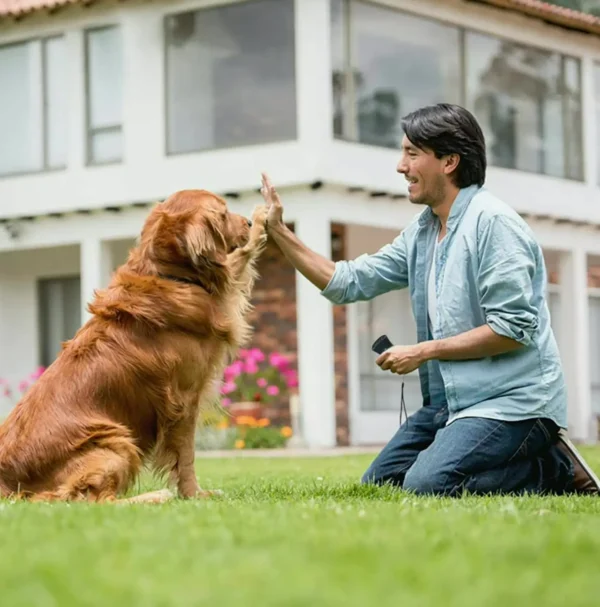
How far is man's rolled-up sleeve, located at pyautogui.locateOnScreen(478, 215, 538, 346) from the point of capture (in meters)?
5.74

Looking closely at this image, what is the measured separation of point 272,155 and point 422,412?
9541 mm

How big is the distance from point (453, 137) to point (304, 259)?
3.42ft

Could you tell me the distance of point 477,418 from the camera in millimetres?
5836

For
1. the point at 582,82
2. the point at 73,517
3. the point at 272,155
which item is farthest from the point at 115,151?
the point at 73,517

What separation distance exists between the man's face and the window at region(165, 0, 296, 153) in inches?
378

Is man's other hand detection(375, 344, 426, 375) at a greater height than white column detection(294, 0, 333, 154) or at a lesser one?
lesser

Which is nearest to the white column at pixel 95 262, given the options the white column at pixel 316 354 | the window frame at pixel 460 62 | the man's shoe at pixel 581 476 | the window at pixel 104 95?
the window at pixel 104 95

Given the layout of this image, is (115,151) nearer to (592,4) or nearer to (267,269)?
(267,269)

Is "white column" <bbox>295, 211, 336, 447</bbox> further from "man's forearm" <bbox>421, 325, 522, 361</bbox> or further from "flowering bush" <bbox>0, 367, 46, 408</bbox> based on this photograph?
"man's forearm" <bbox>421, 325, 522, 361</bbox>

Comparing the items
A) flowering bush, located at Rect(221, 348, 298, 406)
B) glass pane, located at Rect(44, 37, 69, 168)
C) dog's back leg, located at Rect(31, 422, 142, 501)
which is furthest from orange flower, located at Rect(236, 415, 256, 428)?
dog's back leg, located at Rect(31, 422, 142, 501)

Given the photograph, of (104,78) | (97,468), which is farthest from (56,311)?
(97,468)

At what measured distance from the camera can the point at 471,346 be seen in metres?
5.80

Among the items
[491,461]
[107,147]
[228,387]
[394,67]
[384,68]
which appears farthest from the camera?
[107,147]

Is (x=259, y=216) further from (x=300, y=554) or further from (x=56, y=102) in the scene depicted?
(x=56, y=102)
